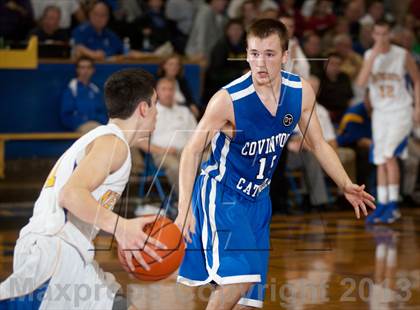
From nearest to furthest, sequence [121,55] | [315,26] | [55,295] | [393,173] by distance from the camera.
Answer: [55,295]
[393,173]
[121,55]
[315,26]

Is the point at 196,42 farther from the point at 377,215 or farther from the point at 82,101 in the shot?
the point at 377,215

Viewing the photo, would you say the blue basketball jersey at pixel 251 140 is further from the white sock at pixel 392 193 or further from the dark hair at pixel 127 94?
the white sock at pixel 392 193

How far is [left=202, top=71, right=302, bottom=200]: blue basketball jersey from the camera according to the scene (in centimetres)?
534

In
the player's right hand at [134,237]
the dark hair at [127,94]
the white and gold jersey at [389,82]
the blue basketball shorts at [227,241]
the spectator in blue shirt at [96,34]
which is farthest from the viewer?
the spectator in blue shirt at [96,34]

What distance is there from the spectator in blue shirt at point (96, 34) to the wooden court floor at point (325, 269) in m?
3.07

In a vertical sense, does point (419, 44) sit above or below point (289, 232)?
above

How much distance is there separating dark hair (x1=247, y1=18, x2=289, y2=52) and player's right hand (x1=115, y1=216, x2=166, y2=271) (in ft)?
4.62

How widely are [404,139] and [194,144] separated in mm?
6002

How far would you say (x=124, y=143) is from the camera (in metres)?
4.35

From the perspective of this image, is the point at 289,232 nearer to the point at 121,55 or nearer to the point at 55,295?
the point at 121,55

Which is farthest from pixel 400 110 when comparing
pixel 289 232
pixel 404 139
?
pixel 289 232

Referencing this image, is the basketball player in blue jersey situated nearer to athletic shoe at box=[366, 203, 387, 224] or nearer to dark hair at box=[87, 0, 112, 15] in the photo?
athletic shoe at box=[366, 203, 387, 224]

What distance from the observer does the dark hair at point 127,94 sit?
4.50m

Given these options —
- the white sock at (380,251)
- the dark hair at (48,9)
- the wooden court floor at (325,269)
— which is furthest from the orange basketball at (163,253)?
the dark hair at (48,9)
